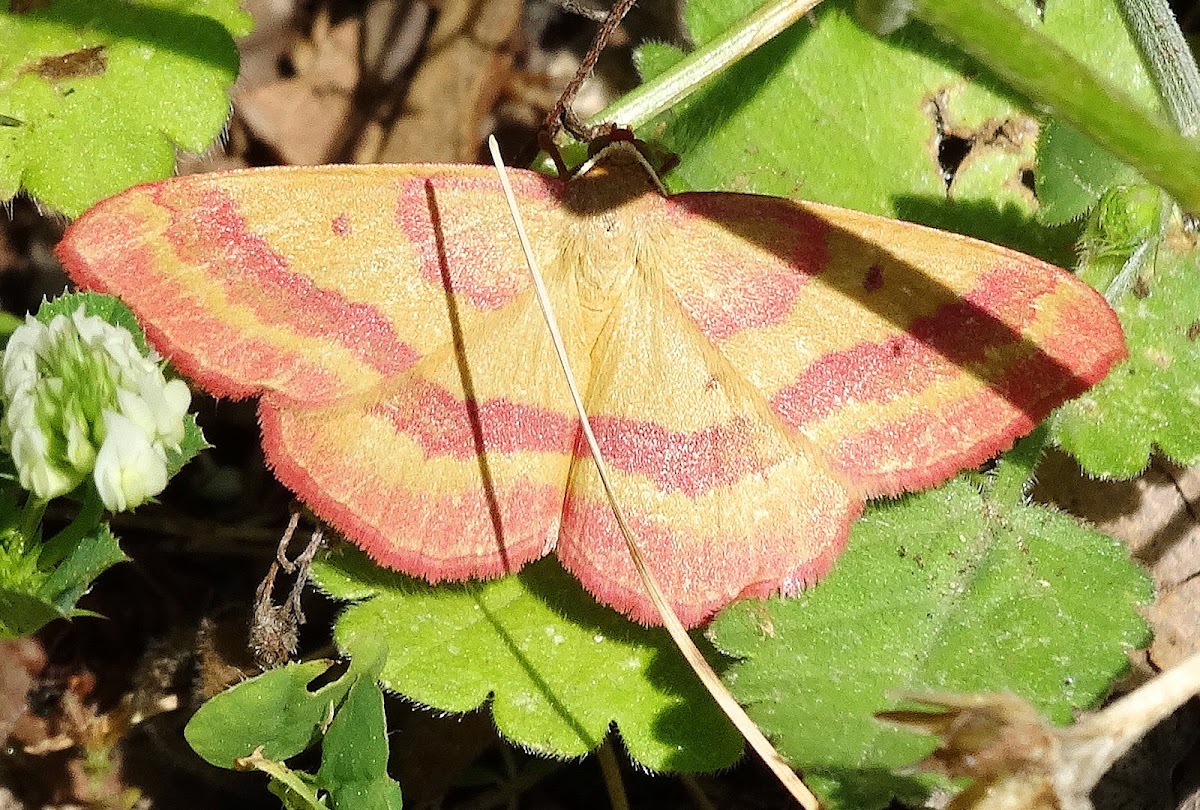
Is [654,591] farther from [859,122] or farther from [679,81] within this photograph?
[859,122]

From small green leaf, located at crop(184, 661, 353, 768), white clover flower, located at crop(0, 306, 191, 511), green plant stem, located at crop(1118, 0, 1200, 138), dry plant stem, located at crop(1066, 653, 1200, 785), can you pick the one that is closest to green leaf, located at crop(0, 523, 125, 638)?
white clover flower, located at crop(0, 306, 191, 511)

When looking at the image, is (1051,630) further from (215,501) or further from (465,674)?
(215,501)

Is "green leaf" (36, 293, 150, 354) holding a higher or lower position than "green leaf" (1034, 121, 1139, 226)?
lower

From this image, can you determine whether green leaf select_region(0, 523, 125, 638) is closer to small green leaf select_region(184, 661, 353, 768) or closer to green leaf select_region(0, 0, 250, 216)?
small green leaf select_region(184, 661, 353, 768)

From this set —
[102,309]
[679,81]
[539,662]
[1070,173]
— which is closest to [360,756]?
[539,662]

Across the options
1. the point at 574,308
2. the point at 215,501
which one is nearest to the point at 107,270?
the point at 574,308

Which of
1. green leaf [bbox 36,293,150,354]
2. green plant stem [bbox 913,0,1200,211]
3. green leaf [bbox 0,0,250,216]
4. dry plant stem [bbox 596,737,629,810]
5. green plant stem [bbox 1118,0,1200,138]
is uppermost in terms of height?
green plant stem [bbox 1118,0,1200,138]
